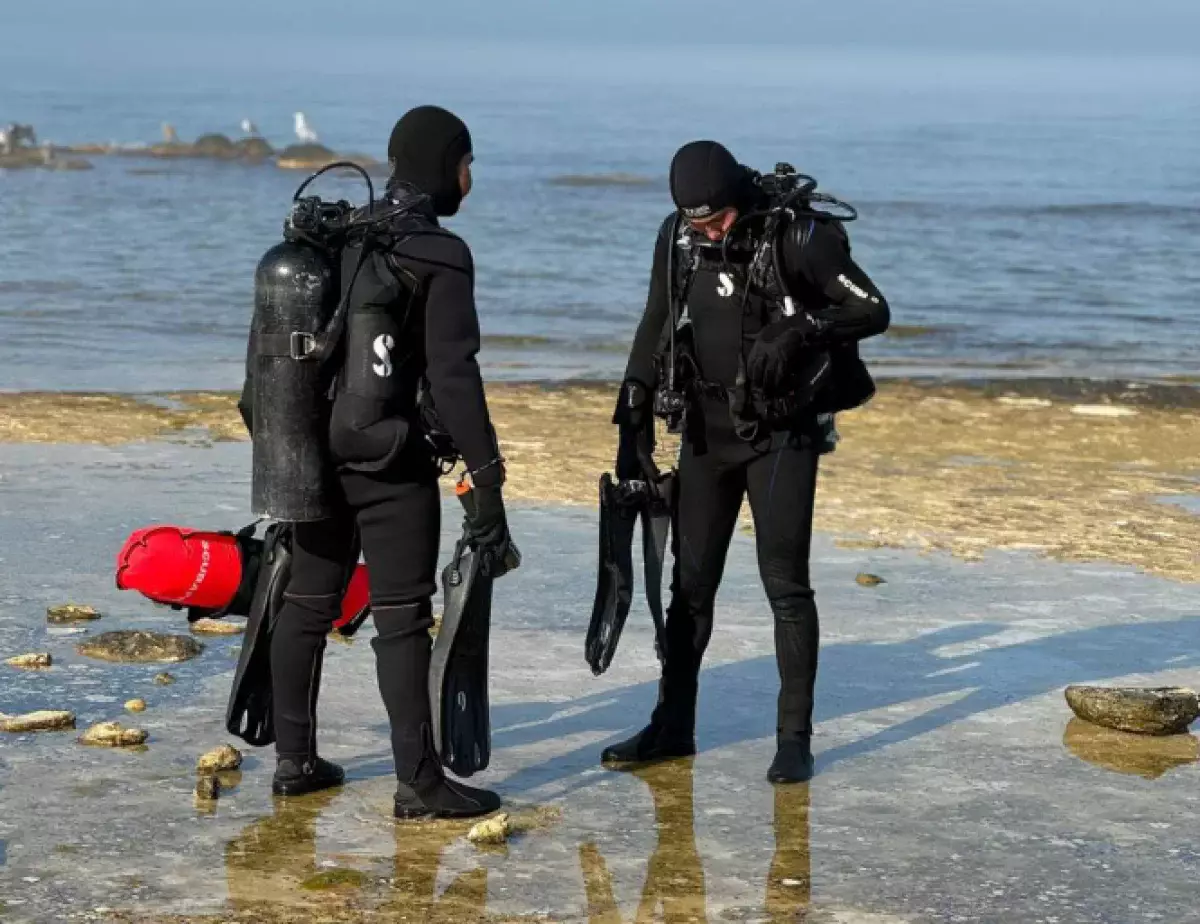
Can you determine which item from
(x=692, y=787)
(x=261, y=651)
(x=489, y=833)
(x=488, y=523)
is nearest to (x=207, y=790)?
(x=261, y=651)

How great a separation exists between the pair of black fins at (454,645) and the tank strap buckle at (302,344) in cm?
62

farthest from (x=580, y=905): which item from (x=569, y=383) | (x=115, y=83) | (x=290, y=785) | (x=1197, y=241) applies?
(x=115, y=83)

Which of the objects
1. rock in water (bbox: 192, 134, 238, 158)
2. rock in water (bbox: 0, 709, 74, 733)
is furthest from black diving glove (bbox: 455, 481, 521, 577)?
rock in water (bbox: 192, 134, 238, 158)

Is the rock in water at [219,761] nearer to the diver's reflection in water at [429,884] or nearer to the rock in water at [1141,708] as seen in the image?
the diver's reflection in water at [429,884]

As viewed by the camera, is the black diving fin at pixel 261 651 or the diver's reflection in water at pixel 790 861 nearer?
the diver's reflection in water at pixel 790 861

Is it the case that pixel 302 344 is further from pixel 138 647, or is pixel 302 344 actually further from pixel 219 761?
pixel 138 647

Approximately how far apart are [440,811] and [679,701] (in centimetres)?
102

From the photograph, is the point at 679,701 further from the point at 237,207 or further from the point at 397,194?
the point at 237,207

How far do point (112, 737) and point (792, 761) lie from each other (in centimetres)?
199

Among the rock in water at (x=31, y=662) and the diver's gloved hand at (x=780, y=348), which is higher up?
the diver's gloved hand at (x=780, y=348)

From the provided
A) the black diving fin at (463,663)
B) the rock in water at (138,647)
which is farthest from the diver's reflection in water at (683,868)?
the rock in water at (138,647)

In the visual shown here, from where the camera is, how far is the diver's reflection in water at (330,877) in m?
5.51

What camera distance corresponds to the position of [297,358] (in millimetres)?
5926

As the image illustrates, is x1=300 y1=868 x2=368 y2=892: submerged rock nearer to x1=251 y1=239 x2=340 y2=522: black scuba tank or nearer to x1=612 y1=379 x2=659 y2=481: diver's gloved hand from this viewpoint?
x1=251 y1=239 x2=340 y2=522: black scuba tank
